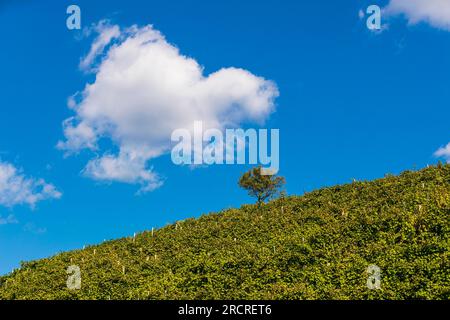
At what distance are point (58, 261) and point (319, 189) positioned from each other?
20.7 m

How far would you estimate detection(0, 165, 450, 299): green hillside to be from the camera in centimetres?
2072

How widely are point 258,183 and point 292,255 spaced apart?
38660 mm

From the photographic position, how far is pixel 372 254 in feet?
73.0

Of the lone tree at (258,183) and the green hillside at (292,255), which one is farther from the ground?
the lone tree at (258,183)

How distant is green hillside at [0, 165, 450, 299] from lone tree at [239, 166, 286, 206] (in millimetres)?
24406

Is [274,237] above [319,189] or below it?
below

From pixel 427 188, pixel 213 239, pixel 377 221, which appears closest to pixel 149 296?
pixel 213 239

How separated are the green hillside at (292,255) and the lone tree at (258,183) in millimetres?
24406

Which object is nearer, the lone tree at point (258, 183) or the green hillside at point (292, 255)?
the green hillside at point (292, 255)

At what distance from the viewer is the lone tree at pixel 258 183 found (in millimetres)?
62928

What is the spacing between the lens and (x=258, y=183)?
62844mm

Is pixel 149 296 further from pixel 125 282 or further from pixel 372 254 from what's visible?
pixel 372 254
